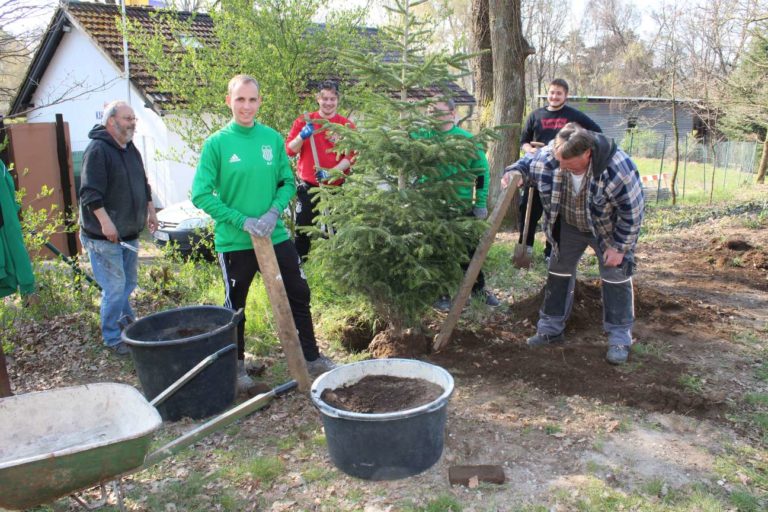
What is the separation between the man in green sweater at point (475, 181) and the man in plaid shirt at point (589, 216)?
37cm

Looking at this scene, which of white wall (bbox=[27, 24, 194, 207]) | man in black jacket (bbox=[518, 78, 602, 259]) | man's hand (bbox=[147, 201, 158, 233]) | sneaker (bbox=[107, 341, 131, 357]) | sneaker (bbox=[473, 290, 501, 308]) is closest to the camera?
sneaker (bbox=[107, 341, 131, 357])

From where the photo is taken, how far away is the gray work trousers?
457 cm

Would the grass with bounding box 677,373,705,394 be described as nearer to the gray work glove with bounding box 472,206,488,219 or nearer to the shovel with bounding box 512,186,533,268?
the gray work glove with bounding box 472,206,488,219

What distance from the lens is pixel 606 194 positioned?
4.16 m

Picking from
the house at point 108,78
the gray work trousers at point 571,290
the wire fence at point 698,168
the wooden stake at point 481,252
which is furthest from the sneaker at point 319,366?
the wire fence at point 698,168

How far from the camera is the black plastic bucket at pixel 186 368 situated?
3.78 metres

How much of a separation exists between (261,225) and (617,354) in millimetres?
2830

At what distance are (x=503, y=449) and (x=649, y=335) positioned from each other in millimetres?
2336

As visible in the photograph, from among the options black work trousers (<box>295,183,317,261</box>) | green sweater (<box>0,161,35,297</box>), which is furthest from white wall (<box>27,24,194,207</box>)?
green sweater (<box>0,161,35,297</box>)

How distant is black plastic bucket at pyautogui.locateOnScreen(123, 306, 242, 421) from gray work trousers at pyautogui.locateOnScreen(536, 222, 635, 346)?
8.30 ft

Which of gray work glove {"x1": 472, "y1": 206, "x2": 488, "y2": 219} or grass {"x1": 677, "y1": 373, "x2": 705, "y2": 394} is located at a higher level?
gray work glove {"x1": 472, "y1": 206, "x2": 488, "y2": 219}

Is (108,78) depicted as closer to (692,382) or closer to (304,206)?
(304,206)

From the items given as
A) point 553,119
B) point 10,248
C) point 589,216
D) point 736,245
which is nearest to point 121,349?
point 10,248

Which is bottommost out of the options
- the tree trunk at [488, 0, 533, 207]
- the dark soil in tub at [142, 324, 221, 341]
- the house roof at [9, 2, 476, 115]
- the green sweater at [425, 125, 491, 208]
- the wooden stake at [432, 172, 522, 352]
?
the dark soil in tub at [142, 324, 221, 341]
